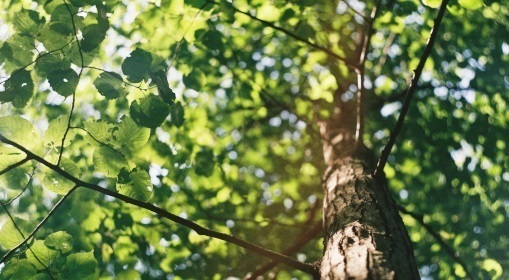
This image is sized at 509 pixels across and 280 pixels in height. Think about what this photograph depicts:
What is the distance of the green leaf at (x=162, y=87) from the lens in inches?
55.2

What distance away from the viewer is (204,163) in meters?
3.23

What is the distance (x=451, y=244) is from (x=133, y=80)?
11.6 feet

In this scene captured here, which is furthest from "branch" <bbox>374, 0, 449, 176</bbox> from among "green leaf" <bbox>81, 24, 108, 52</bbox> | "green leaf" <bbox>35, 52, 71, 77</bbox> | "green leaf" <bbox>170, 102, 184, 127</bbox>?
"green leaf" <bbox>170, 102, 184, 127</bbox>

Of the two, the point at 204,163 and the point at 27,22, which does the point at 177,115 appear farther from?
the point at 27,22

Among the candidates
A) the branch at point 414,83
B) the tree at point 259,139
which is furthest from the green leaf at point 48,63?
the branch at point 414,83

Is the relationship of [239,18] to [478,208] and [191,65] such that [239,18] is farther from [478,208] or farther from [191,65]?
[478,208]

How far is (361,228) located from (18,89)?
1439 millimetres

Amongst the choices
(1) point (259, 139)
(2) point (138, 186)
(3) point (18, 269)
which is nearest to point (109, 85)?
(2) point (138, 186)

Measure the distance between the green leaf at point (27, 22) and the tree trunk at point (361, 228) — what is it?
4.76 ft

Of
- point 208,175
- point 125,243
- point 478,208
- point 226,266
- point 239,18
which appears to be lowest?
point 478,208

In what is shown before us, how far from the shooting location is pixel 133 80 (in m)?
1.40

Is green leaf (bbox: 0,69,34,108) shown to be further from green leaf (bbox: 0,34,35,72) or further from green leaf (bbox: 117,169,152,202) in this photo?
green leaf (bbox: 117,169,152,202)

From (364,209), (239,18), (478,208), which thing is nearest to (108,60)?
(239,18)

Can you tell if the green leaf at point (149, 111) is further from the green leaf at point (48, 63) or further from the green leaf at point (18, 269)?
the green leaf at point (18, 269)
